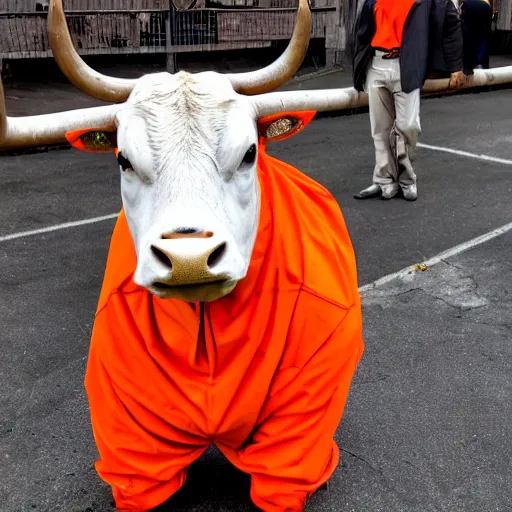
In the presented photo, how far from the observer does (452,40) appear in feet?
20.5

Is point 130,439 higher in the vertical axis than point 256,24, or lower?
lower

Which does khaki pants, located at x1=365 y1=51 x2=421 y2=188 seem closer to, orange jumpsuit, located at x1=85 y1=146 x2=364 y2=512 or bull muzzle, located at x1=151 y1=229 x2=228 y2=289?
orange jumpsuit, located at x1=85 y1=146 x2=364 y2=512

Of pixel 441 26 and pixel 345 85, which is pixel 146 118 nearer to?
pixel 441 26

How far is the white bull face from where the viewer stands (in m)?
1.95

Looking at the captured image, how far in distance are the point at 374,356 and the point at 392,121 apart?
344cm

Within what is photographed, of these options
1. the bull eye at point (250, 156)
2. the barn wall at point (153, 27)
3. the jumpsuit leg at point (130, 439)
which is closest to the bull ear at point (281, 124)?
the bull eye at point (250, 156)

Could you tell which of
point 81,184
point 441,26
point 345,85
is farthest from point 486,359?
point 345,85

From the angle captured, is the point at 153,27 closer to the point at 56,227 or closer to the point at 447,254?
the point at 56,227

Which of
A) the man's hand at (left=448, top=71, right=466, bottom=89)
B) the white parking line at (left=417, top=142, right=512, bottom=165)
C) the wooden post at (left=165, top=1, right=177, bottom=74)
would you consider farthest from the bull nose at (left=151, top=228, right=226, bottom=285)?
the wooden post at (left=165, top=1, right=177, bottom=74)

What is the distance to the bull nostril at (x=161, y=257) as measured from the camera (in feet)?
6.32

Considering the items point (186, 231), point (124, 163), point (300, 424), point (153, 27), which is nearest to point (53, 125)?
A: point (124, 163)

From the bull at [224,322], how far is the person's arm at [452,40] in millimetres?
4091

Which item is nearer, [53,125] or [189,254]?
[189,254]

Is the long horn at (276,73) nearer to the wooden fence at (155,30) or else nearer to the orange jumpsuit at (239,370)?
the orange jumpsuit at (239,370)
